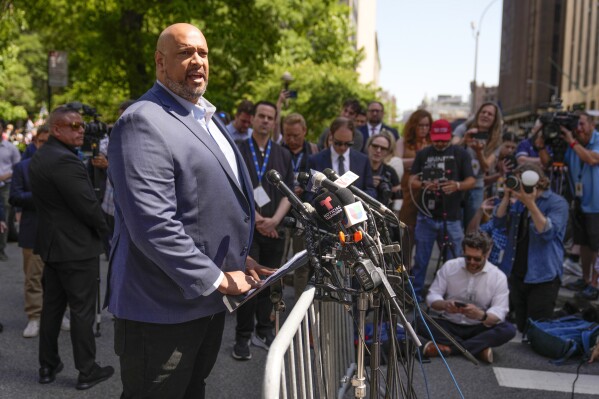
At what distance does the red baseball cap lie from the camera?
6.82 m

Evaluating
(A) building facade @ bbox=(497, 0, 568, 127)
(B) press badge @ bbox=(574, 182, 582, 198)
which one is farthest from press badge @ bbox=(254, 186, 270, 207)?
(A) building facade @ bbox=(497, 0, 568, 127)

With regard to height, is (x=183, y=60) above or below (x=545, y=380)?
above

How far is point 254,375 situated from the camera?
480 cm

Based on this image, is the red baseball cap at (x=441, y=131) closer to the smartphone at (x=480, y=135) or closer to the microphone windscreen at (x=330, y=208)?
the smartphone at (x=480, y=135)

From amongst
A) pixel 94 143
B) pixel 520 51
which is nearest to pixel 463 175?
pixel 94 143

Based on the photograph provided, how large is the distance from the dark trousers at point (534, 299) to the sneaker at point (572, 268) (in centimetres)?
284

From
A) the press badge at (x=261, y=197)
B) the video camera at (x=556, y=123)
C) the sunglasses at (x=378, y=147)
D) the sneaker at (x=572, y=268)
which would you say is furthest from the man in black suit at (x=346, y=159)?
the sneaker at (x=572, y=268)

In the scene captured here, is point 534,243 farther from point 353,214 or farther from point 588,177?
point 353,214

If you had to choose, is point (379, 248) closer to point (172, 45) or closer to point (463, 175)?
point (172, 45)

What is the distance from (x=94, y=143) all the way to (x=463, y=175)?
3.81 meters

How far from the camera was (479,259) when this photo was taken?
5535mm

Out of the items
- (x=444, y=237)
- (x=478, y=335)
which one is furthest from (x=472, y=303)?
(x=444, y=237)

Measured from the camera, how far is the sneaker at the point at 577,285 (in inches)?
308

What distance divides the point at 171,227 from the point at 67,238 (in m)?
2.29
